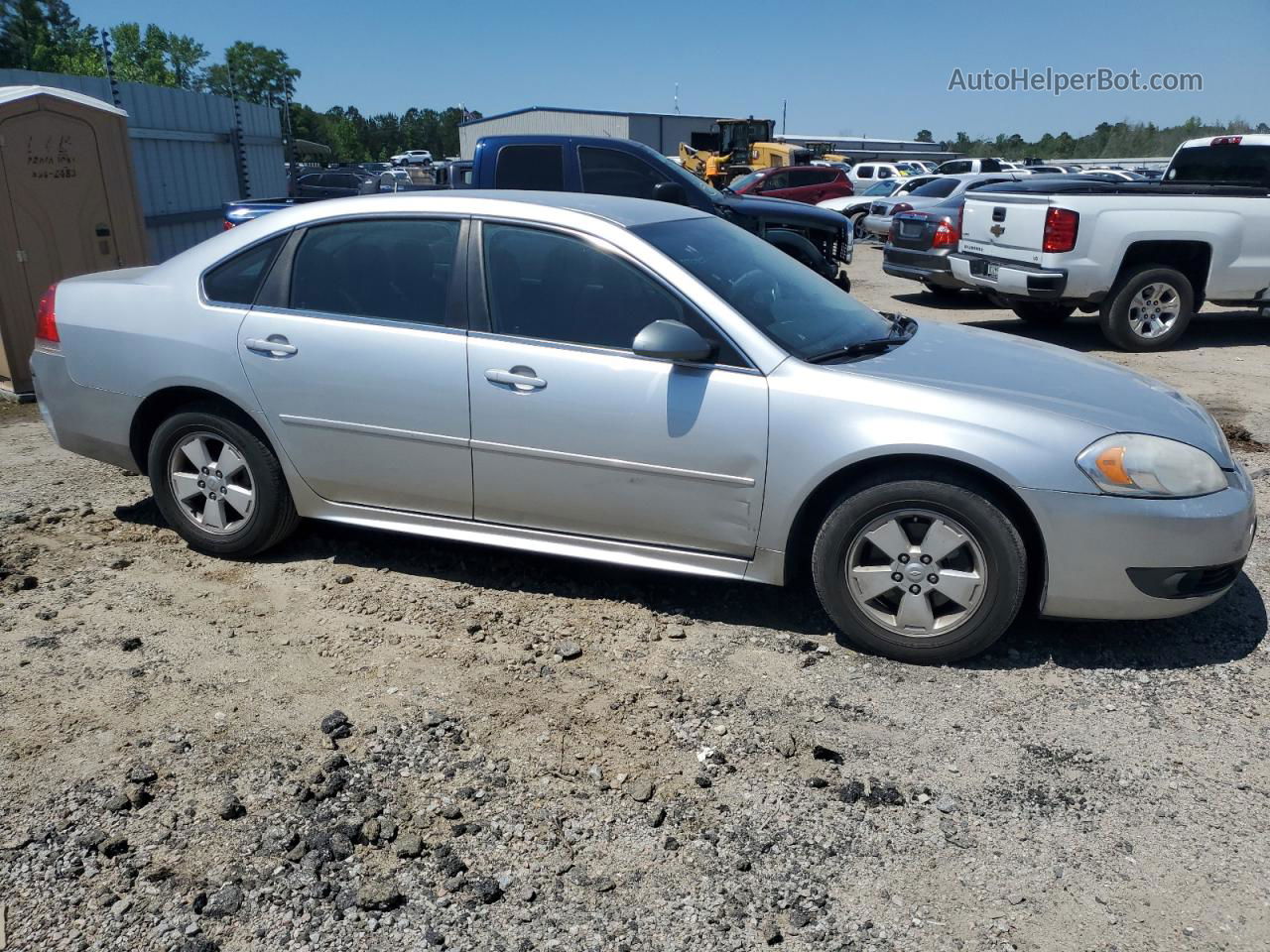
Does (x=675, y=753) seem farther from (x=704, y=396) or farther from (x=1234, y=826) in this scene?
(x=1234, y=826)

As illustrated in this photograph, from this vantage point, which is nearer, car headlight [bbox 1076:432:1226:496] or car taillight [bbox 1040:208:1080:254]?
car headlight [bbox 1076:432:1226:496]

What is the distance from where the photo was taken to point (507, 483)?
4.09 meters

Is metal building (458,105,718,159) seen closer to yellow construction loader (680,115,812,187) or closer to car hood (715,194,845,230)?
yellow construction loader (680,115,812,187)

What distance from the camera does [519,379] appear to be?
156 inches

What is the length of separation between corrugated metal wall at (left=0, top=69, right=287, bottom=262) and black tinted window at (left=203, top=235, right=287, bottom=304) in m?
7.64

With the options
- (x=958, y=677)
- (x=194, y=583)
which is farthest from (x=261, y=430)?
(x=958, y=677)

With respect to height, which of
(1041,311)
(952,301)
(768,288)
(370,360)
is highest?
(768,288)

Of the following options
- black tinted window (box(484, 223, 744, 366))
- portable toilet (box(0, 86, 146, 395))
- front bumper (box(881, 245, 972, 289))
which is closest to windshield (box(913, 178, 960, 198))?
front bumper (box(881, 245, 972, 289))

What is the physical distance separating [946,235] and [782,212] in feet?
6.85

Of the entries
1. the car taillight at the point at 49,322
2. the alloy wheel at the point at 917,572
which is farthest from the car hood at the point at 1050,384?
the car taillight at the point at 49,322

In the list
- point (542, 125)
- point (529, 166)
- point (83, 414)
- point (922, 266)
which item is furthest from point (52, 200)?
point (542, 125)

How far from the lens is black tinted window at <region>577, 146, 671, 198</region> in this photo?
9.87 metres

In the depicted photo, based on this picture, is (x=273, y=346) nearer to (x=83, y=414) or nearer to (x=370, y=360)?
(x=370, y=360)

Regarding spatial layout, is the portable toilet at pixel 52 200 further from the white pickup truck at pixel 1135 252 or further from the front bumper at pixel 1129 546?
the white pickup truck at pixel 1135 252
